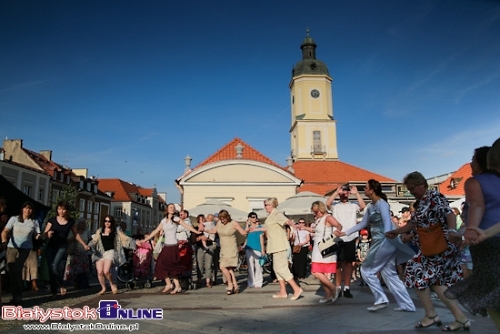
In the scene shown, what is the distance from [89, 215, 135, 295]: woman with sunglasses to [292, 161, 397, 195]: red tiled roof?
104ft

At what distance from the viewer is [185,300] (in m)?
7.92

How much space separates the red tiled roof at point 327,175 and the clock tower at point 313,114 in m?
3.28

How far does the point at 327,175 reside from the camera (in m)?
44.0

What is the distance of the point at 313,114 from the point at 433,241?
4840cm

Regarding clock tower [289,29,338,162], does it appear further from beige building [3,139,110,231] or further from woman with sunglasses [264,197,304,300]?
woman with sunglasses [264,197,304,300]

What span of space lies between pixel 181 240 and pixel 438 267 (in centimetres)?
661

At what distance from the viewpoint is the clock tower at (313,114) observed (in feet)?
169

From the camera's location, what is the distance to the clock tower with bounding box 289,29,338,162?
5147cm

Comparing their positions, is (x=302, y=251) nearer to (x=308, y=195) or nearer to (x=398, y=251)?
(x=398, y=251)

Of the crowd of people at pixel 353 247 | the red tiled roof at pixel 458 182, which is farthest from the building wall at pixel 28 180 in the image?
the red tiled roof at pixel 458 182

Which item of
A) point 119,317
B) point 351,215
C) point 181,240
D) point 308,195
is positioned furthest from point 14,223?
point 308,195

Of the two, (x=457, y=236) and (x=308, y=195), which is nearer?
(x=457, y=236)

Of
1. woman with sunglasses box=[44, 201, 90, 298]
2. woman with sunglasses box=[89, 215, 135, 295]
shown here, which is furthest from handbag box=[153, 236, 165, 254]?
woman with sunglasses box=[44, 201, 90, 298]

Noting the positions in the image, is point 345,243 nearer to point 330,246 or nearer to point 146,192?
point 330,246
